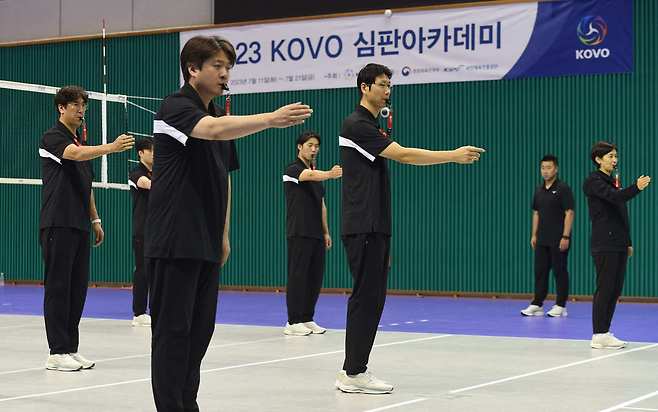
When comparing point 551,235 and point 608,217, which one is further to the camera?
point 551,235

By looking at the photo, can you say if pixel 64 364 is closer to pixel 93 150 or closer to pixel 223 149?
pixel 93 150

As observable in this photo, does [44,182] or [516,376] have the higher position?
[44,182]

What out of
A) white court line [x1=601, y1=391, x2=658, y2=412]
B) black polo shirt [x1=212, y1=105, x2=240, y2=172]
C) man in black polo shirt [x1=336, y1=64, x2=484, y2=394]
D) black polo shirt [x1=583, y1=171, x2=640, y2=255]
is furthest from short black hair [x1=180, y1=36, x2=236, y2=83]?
black polo shirt [x1=583, y1=171, x2=640, y2=255]

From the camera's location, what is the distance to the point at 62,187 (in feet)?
27.5

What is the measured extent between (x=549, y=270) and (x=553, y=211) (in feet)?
2.55

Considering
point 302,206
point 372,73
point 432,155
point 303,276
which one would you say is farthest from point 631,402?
point 302,206

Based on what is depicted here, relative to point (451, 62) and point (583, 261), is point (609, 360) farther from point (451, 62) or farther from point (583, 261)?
point (451, 62)

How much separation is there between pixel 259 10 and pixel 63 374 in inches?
499

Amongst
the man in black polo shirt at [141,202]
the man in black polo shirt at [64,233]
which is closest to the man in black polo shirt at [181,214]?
the man in black polo shirt at [64,233]

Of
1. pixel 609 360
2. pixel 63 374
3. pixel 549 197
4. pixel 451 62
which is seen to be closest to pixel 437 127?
pixel 451 62

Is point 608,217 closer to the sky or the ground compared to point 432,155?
closer to the ground

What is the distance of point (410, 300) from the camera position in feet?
56.8

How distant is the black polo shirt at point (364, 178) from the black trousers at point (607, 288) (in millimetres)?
3323

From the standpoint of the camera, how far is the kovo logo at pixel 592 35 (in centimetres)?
1703
